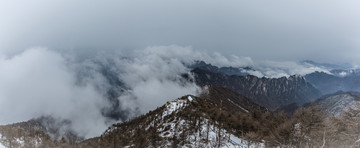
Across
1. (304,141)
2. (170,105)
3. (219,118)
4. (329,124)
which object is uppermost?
(170,105)

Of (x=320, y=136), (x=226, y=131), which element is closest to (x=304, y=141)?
(x=320, y=136)

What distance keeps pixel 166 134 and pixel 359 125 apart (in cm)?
8071

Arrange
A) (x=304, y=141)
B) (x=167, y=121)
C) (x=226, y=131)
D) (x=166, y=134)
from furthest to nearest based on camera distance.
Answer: (x=167, y=121) < (x=166, y=134) < (x=226, y=131) < (x=304, y=141)

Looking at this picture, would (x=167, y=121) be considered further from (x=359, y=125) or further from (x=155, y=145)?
(x=359, y=125)

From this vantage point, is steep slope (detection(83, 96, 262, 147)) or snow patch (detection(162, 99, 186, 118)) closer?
steep slope (detection(83, 96, 262, 147))

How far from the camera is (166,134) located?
104 m

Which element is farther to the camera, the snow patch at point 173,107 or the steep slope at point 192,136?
the snow patch at point 173,107

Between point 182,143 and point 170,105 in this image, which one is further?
→ point 170,105

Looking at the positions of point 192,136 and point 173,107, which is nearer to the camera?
point 192,136

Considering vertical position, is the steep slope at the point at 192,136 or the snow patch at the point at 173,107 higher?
the snow patch at the point at 173,107

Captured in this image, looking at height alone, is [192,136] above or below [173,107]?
below

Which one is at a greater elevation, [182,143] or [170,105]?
[170,105]

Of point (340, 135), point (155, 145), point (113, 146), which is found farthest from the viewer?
point (155, 145)

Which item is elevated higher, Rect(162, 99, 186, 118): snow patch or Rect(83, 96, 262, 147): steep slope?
Rect(162, 99, 186, 118): snow patch
